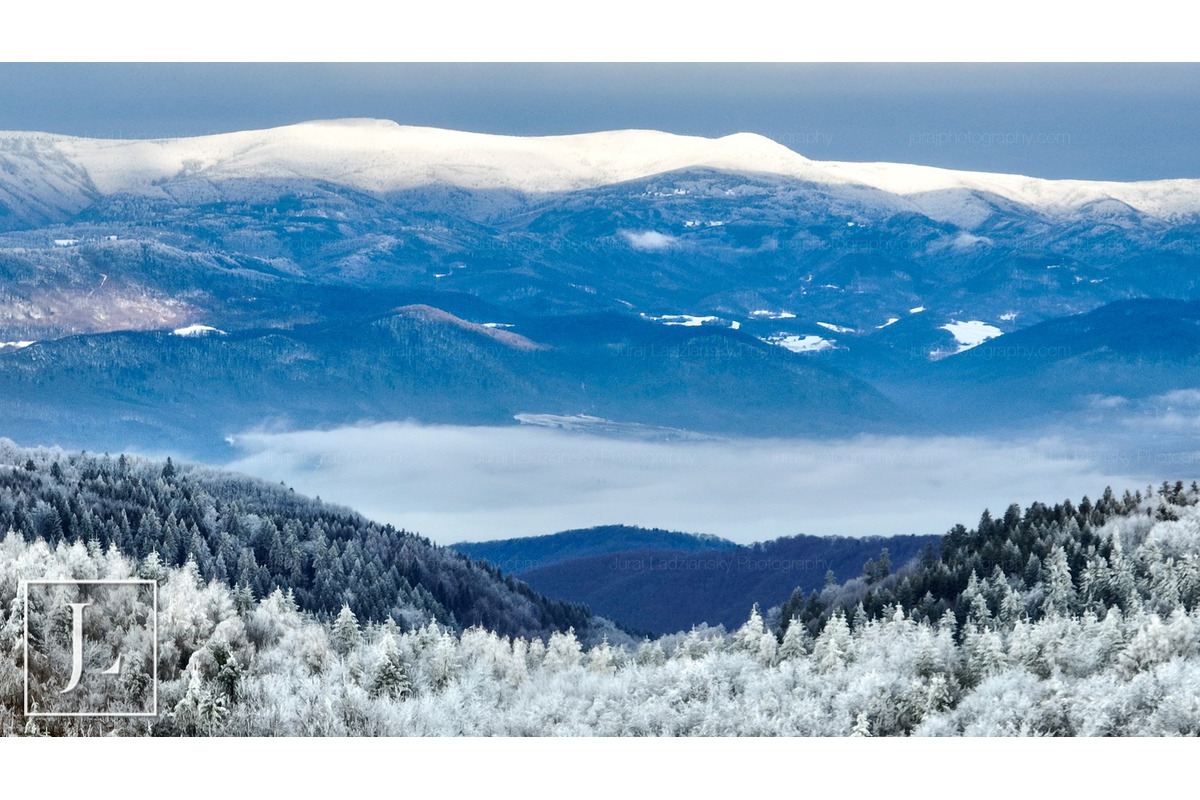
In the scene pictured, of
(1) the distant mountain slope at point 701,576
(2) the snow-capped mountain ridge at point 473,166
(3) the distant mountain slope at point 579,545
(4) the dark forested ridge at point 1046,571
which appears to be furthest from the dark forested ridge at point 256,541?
(2) the snow-capped mountain ridge at point 473,166

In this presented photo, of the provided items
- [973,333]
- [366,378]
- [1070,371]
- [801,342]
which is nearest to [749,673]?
[366,378]

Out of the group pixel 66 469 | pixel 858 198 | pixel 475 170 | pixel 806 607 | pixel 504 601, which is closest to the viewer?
pixel 806 607

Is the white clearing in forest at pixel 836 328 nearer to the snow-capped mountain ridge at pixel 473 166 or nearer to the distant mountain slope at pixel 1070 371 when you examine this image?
the distant mountain slope at pixel 1070 371

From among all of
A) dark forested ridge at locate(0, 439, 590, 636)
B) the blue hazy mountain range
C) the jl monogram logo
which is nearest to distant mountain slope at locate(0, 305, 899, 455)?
the blue hazy mountain range

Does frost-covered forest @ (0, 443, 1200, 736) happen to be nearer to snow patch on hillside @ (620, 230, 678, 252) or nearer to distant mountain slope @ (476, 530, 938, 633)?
distant mountain slope @ (476, 530, 938, 633)

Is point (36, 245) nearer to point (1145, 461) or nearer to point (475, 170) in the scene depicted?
point (475, 170)

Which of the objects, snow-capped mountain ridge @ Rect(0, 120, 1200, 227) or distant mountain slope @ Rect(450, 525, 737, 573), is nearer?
snow-capped mountain ridge @ Rect(0, 120, 1200, 227)

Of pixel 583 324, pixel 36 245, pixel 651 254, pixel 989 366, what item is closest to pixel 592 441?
pixel 583 324
